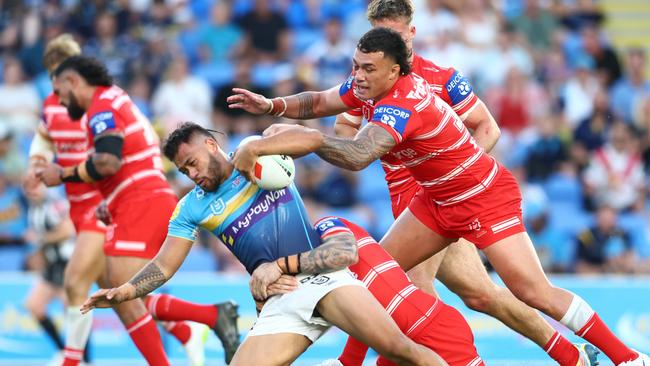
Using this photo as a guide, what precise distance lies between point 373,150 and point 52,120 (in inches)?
160

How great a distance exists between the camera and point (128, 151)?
356 inches

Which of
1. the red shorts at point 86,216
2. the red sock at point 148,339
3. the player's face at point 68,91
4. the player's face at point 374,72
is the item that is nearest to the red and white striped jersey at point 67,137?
the red shorts at point 86,216

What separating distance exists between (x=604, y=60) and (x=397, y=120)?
10587 mm

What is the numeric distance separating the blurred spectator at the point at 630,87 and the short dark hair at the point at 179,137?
33.1 ft

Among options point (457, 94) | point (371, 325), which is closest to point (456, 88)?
point (457, 94)

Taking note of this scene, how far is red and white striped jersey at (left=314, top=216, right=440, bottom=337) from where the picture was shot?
22.5ft

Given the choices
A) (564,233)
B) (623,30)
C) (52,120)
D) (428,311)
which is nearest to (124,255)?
(52,120)

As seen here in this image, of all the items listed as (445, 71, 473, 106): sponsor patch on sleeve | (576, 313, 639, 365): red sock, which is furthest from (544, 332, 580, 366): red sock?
(445, 71, 473, 106): sponsor patch on sleeve

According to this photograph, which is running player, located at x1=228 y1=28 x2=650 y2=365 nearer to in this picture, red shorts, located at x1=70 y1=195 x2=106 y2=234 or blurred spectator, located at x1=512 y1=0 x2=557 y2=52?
red shorts, located at x1=70 y1=195 x2=106 y2=234

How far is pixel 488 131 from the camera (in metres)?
8.02

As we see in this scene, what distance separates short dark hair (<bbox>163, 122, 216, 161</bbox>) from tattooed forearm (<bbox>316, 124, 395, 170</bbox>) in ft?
2.84

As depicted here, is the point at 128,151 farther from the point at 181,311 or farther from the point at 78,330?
the point at 78,330

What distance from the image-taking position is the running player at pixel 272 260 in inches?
260

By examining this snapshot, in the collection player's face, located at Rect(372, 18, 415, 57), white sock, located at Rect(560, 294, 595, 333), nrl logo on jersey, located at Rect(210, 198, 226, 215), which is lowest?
white sock, located at Rect(560, 294, 595, 333)
